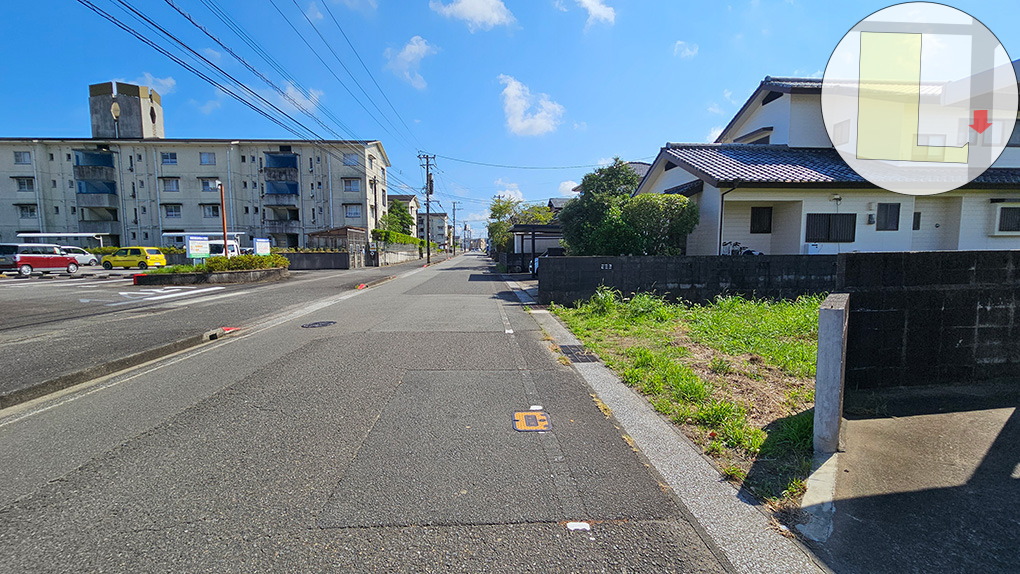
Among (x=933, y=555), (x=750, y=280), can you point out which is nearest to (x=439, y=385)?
(x=933, y=555)

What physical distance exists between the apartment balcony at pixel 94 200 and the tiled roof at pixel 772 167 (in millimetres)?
51233

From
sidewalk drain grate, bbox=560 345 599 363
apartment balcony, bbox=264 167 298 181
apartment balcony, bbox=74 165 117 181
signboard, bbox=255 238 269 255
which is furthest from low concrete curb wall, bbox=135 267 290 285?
apartment balcony, bbox=74 165 117 181

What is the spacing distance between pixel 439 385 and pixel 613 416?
1920 millimetres

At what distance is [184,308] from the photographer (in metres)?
10.8

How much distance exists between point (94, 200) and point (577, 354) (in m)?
54.0

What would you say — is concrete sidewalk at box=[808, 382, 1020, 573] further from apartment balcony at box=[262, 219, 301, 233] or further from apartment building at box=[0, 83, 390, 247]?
apartment balcony at box=[262, 219, 301, 233]

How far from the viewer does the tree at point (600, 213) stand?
13.3 meters

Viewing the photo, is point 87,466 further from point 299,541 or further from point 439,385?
point 439,385

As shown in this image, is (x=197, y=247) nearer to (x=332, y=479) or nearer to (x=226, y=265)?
(x=226, y=265)

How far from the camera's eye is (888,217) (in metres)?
13.7

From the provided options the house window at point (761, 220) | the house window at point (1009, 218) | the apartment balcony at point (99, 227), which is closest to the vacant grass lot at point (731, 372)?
the house window at point (761, 220)

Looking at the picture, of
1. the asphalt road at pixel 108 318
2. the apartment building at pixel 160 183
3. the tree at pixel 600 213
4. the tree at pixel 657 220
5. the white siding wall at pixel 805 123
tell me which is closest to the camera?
the asphalt road at pixel 108 318

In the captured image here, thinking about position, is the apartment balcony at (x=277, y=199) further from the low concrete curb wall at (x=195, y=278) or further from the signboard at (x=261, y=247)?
the low concrete curb wall at (x=195, y=278)

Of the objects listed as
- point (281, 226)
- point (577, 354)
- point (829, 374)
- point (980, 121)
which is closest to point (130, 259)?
point (281, 226)
